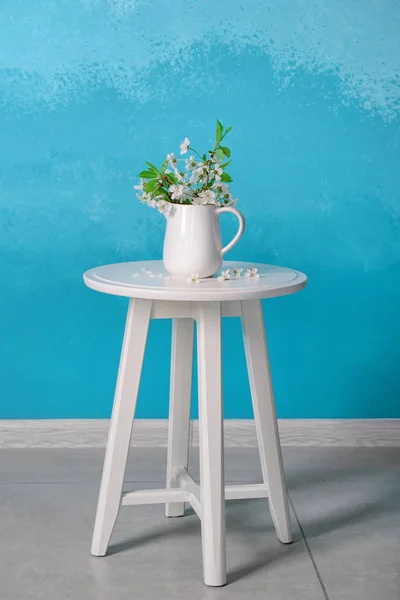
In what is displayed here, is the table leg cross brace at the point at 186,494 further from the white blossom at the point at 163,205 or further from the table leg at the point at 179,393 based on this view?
the white blossom at the point at 163,205

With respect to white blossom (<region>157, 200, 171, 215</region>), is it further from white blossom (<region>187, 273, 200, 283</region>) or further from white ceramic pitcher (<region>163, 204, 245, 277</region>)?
white blossom (<region>187, 273, 200, 283</region>)

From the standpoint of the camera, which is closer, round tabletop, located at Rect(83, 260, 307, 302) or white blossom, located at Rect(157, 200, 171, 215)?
round tabletop, located at Rect(83, 260, 307, 302)

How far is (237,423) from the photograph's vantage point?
2.65 m

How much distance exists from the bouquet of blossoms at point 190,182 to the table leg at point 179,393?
0.32m

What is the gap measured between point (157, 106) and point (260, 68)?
1.07 feet

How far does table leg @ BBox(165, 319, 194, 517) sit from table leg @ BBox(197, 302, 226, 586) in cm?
28

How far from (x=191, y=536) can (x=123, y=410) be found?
399mm

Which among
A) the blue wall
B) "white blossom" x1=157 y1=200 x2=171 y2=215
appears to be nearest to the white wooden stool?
"white blossom" x1=157 y1=200 x2=171 y2=215

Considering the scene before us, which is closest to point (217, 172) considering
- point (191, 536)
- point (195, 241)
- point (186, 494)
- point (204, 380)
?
point (195, 241)

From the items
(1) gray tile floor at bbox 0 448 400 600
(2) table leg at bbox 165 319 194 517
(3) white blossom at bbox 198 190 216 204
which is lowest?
(1) gray tile floor at bbox 0 448 400 600

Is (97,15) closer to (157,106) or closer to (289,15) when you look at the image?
(157,106)

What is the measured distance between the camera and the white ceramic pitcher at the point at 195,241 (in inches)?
70.8

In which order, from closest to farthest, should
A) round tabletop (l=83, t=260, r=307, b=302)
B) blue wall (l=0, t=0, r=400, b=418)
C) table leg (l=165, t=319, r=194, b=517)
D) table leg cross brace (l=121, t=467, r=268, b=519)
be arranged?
round tabletop (l=83, t=260, r=307, b=302) < table leg cross brace (l=121, t=467, r=268, b=519) < table leg (l=165, t=319, r=194, b=517) < blue wall (l=0, t=0, r=400, b=418)

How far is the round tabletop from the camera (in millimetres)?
1650
